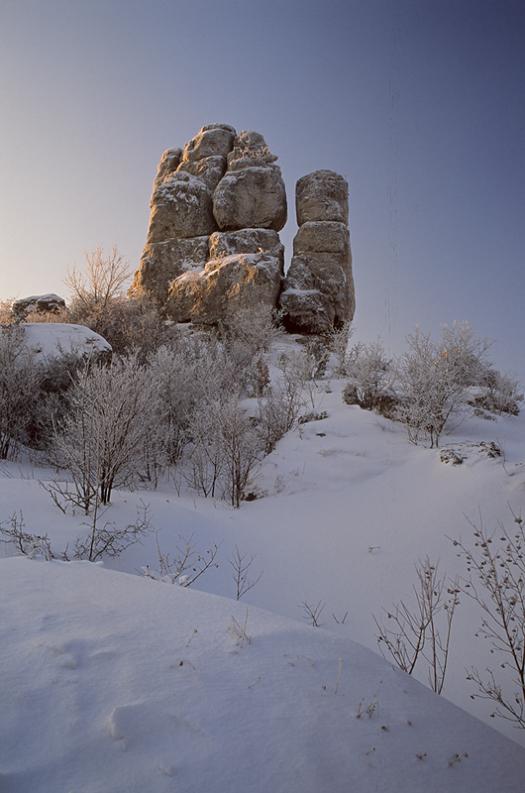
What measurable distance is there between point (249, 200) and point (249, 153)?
3606 mm

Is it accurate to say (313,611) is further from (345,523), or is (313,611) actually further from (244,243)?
(244,243)

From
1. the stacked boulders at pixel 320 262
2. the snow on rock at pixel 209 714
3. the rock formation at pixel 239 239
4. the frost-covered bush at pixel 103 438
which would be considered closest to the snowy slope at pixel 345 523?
A: the frost-covered bush at pixel 103 438

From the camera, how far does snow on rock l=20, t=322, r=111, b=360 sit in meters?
11.6

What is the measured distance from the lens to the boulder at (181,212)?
80.4 ft

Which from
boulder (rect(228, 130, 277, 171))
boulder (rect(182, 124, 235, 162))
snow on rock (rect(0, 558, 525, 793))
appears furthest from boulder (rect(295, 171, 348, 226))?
snow on rock (rect(0, 558, 525, 793))

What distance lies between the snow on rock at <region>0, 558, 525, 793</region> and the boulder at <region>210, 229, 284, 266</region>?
2261 centimetres

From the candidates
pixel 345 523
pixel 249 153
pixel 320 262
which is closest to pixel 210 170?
pixel 249 153

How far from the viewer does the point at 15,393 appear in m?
9.98

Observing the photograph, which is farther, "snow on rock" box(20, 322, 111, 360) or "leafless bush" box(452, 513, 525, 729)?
"snow on rock" box(20, 322, 111, 360)

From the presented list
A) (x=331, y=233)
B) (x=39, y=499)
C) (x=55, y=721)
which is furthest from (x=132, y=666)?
(x=331, y=233)

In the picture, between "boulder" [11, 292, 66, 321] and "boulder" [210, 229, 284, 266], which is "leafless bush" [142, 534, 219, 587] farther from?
"boulder" [210, 229, 284, 266]

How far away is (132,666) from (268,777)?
671 millimetres

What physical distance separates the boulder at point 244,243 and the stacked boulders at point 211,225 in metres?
0.06

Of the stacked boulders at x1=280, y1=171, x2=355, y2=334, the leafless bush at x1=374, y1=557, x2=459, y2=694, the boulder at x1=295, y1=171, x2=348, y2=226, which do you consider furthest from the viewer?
the boulder at x1=295, y1=171, x2=348, y2=226
